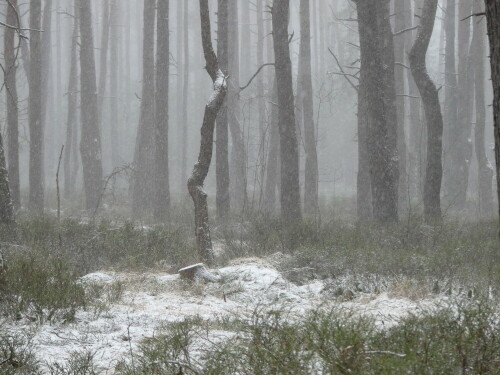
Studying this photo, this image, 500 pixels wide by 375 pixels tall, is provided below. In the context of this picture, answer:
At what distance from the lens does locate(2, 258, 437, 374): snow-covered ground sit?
165 inches

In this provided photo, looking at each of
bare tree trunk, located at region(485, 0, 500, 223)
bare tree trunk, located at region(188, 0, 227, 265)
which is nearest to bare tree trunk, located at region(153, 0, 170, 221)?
bare tree trunk, located at region(188, 0, 227, 265)

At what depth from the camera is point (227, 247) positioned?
868 centimetres

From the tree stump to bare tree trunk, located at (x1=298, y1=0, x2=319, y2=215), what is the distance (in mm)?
9363

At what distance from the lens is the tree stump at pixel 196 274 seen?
6.66 meters

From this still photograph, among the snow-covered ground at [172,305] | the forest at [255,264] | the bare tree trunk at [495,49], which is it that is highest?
the bare tree trunk at [495,49]

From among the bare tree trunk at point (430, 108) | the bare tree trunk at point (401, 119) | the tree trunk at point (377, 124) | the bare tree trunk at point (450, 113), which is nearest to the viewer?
the tree trunk at point (377, 124)

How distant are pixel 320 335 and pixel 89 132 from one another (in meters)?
16.0

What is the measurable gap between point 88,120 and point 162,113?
172 inches

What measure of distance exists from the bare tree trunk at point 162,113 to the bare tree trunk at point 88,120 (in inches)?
146

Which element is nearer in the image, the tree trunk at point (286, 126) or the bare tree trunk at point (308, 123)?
the tree trunk at point (286, 126)

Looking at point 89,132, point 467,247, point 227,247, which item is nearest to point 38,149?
point 89,132

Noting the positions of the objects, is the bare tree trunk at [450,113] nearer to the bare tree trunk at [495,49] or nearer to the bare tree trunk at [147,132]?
the bare tree trunk at [147,132]

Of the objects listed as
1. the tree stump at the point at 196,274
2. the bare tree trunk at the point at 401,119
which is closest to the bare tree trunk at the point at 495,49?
the tree stump at the point at 196,274

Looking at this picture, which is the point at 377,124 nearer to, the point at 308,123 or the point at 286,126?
the point at 286,126
